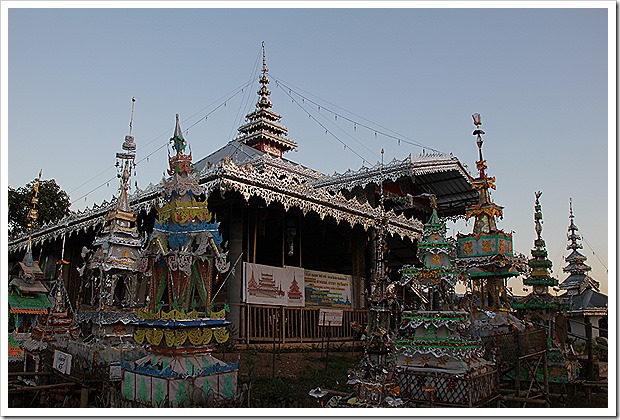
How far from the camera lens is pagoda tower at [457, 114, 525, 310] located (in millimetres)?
12758

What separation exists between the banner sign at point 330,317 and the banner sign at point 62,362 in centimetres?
945

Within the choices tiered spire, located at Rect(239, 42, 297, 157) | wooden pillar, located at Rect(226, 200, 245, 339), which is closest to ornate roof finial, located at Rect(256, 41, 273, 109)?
tiered spire, located at Rect(239, 42, 297, 157)

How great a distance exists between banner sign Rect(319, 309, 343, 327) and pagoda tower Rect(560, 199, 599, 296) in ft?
54.7

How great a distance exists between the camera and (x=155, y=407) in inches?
268

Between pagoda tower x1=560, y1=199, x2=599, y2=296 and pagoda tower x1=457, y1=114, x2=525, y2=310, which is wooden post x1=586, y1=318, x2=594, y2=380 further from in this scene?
pagoda tower x1=560, y1=199, x2=599, y2=296

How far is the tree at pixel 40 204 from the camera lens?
25734 millimetres

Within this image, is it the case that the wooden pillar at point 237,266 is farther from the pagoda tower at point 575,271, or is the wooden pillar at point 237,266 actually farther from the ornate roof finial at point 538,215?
the pagoda tower at point 575,271

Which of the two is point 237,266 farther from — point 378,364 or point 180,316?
point 378,364

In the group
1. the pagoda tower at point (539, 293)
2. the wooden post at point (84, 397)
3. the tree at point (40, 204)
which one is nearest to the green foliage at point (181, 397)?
the wooden post at point (84, 397)

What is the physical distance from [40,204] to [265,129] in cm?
1297

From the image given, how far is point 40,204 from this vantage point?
2680 centimetres

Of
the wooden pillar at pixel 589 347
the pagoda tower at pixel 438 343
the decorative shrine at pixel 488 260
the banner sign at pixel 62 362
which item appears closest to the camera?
the pagoda tower at pixel 438 343

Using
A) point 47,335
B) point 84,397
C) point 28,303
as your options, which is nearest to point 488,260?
point 84,397

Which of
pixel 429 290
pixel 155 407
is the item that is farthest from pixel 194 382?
pixel 429 290
